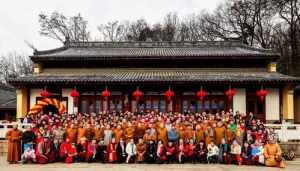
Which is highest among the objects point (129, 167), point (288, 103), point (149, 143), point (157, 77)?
point (157, 77)

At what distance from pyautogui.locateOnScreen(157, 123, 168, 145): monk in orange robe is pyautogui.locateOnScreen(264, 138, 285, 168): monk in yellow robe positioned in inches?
160

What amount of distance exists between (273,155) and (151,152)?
15.9ft

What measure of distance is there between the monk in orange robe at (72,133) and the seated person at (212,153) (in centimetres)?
568

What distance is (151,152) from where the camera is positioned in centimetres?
1745

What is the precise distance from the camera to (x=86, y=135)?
721 inches

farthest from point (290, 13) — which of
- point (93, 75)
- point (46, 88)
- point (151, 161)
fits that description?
point (151, 161)

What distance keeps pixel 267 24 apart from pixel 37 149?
104 ft

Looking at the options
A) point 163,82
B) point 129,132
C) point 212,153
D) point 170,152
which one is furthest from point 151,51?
point 212,153

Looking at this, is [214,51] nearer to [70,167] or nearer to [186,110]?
→ [186,110]

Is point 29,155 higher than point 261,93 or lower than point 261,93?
lower

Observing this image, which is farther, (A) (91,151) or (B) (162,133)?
(B) (162,133)

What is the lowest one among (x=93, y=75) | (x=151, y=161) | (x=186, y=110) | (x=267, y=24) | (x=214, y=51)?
(x=151, y=161)

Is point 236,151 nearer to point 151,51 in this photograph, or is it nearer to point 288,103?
point 288,103

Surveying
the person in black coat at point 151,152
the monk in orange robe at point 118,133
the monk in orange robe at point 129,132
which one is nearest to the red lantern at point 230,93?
the monk in orange robe at point 129,132
